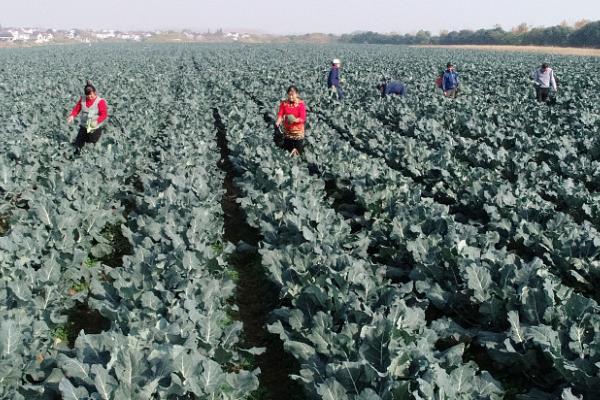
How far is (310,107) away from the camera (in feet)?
59.6

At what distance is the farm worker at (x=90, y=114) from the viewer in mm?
10328

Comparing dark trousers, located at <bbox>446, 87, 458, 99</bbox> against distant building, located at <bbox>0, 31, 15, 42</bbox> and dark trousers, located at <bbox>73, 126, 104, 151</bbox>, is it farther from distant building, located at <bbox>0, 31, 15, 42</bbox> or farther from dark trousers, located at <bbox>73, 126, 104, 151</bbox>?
distant building, located at <bbox>0, 31, 15, 42</bbox>

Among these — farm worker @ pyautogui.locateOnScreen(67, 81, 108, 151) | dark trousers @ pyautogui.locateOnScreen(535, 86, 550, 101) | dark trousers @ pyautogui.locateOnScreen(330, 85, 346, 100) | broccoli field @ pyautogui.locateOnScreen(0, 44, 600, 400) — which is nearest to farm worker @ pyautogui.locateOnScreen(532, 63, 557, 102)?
dark trousers @ pyautogui.locateOnScreen(535, 86, 550, 101)

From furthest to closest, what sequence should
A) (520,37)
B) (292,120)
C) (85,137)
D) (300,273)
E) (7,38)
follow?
(7,38) → (520,37) → (85,137) → (292,120) → (300,273)

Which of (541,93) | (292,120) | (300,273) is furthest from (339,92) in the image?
(300,273)

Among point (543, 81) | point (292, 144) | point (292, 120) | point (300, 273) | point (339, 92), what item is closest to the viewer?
point (300, 273)

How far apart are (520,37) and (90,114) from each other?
8552 centimetres

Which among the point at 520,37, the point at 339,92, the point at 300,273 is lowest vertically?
the point at 300,273

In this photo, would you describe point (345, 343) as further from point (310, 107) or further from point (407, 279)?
point (310, 107)

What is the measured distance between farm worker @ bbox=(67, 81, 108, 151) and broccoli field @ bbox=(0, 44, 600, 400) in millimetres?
389

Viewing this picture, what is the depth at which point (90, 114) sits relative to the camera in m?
10.5

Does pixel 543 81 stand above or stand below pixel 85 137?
above

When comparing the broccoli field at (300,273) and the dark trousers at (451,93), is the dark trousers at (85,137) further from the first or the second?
the dark trousers at (451,93)

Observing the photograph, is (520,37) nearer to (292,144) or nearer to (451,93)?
(451,93)
